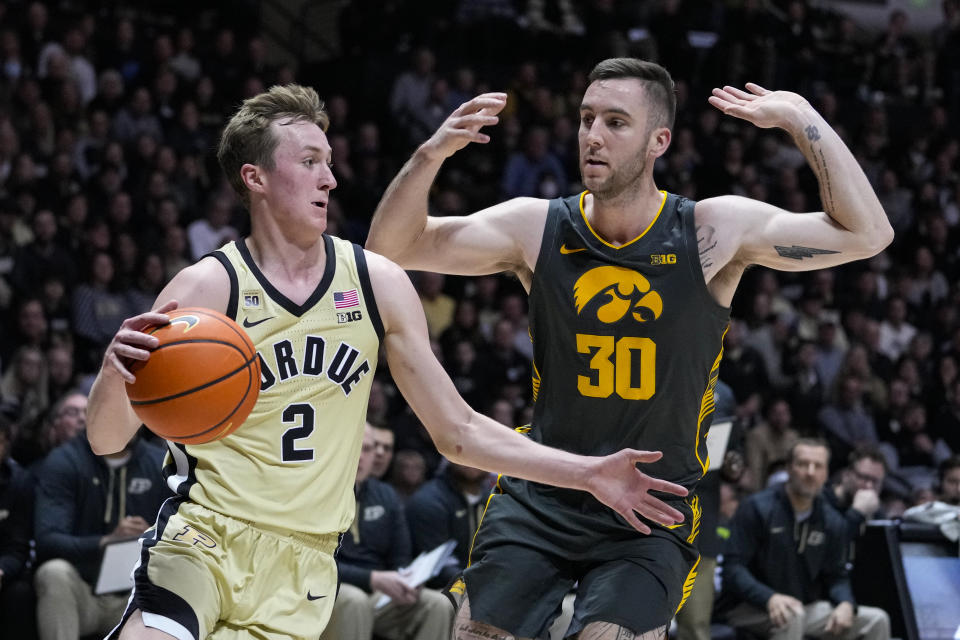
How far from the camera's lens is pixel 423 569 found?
783 cm

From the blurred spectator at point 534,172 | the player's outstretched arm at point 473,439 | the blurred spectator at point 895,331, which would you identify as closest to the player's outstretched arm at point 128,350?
the player's outstretched arm at point 473,439

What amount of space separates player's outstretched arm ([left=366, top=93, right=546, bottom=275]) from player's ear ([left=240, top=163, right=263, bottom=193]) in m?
0.59

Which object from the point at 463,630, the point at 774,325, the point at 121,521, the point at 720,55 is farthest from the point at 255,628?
the point at 720,55

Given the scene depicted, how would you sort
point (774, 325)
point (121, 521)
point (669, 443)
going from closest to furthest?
point (669, 443) < point (121, 521) < point (774, 325)

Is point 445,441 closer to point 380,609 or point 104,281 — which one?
point 380,609

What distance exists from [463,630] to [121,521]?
3989mm

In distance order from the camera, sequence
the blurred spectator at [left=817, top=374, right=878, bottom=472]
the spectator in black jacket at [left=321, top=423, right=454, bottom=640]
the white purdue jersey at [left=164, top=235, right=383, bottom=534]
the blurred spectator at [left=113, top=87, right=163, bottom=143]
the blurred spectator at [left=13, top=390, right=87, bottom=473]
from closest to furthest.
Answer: the white purdue jersey at [left=164, top=235, right=383, bottom=534]
the spectator in black jacket at [left=321, top=423, right=454, bottom=640]
the blurred spectator at [left=13, top=390, right=87, bottom=473]
the blurred spectator at [left=113, top=87, right=163, bottom=143]
the blurred spectator at [left=817, top=374, right=878, bottom=472]

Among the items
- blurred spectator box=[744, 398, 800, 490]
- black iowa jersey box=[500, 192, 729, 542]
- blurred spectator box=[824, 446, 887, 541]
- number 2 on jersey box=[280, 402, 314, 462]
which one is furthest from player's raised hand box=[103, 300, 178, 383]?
blurred spectator box=[744, 398, 800, 490]

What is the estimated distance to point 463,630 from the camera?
4.18 meters

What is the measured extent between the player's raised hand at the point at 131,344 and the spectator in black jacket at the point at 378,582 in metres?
3.76

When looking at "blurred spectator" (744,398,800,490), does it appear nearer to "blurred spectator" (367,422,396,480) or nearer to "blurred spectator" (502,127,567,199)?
"blurred spectator" (502,127,567,199)

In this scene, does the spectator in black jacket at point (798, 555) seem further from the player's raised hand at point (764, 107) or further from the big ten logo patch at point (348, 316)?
the big ten logo patch at point (348, 316)

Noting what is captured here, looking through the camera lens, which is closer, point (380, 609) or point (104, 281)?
point (380, 609)

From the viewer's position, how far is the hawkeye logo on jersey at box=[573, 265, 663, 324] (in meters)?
4.37
